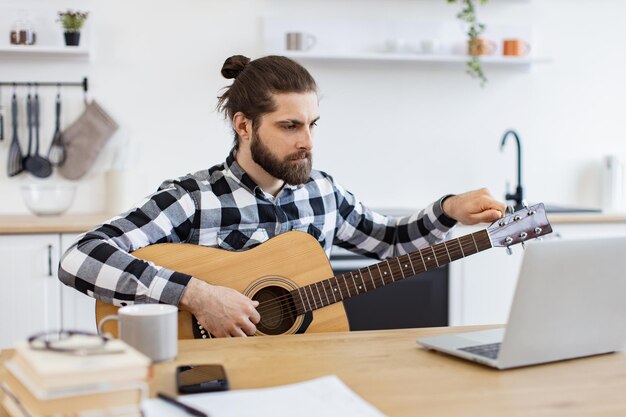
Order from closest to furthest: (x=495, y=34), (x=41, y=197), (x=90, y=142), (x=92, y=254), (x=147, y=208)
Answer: (x=92, y=254), (x=147, y=208), (x=41, y=197), (x=90, y=142), (x=495, y=34)

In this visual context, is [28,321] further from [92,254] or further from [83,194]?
[92,254]

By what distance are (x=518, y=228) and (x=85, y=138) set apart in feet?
7.70

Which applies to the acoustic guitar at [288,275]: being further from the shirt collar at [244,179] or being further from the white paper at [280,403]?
the white paper at [280,403]

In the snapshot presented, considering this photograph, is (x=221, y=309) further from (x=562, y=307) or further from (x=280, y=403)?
(x=562, y=307)

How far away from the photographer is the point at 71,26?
11.1 feet

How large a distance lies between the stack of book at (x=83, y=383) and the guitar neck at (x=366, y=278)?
36.2 inches

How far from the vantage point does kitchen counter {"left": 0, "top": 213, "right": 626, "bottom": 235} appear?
296cm

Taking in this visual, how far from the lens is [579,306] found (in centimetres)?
131

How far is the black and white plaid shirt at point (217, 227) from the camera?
1790 mm

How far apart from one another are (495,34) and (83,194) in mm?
2088

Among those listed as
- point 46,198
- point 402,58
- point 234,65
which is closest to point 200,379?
point 234,65

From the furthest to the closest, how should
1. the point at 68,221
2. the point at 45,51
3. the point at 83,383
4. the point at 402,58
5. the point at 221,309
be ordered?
→ 1. the point at 402,58
2. the point at 45,51
3. the point at 68,221
4. the point at 221,309
5. the point at 83,383

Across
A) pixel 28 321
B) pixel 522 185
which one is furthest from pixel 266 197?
pixel 522 185

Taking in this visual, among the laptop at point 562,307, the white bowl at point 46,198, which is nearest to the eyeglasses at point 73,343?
the laptop at point 562,307
